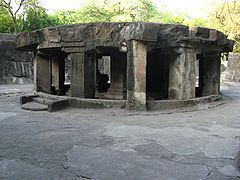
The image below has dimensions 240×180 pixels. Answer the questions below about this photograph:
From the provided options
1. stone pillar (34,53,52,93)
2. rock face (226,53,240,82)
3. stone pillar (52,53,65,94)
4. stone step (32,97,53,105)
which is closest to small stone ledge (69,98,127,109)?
stone step (32,97,53,105)

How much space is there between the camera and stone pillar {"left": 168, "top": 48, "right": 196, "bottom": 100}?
739cm

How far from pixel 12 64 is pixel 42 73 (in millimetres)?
7901

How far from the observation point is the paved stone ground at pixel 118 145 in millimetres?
3012

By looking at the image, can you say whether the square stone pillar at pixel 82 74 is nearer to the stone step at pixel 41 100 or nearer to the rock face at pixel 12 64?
the stone step at pixel 41 100

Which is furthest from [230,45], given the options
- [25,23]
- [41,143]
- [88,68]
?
[25,23]

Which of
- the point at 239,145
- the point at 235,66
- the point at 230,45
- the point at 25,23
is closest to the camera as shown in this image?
the point at 239,145

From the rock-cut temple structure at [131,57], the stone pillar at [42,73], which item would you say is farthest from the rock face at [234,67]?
the stone pillar at [42,73]

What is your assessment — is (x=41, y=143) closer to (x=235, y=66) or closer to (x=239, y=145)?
(x=239, y=145)

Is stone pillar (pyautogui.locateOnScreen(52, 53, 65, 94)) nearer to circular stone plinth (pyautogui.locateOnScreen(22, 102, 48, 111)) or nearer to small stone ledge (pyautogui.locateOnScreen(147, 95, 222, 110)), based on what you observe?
circular stone plinth (pyautogui.locateOnScreen(22, 102, 48, 111))

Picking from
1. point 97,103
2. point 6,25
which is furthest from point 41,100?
point 6,25

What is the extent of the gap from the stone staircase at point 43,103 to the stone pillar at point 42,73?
0.94 m

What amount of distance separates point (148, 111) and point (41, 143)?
3159 millimetres

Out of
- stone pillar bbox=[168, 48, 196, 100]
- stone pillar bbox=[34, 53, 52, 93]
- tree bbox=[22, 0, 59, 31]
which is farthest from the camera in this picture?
tree bbox=[22, 0, 59, 31]

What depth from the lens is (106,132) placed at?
4793mm
